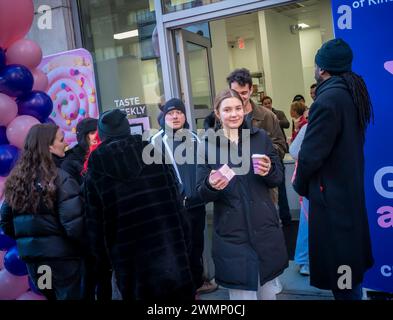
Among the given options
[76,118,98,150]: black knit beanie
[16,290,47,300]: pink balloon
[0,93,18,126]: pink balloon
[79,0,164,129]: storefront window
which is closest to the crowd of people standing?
[76,118,98,150]: black knit beanie

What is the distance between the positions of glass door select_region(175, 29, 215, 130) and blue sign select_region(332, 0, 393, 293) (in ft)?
7.48

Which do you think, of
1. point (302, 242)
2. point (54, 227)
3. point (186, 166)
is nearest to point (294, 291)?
point (302, 242)

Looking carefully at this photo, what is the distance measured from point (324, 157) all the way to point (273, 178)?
1.06 feet

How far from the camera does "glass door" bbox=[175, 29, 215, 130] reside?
514 centimetres

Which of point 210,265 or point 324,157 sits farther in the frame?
point 210,265

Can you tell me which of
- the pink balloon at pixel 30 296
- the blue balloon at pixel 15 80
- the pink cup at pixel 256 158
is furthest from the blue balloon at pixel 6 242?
the pink cup at pixel 256 158

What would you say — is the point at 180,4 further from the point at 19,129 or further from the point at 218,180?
the point at 218,180

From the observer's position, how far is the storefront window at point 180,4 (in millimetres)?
4789

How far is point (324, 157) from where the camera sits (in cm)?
249

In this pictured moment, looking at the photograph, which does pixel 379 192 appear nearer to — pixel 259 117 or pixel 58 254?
pixel 259 117

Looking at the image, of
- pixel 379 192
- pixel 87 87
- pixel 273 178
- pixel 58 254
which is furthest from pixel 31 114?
pixel 379 192

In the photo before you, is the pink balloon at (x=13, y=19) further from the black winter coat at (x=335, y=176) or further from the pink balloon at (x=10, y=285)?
the black winter coat at (x=335, y=176)

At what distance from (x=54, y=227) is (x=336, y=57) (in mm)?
2051

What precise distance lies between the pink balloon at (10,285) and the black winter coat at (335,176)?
266cm
